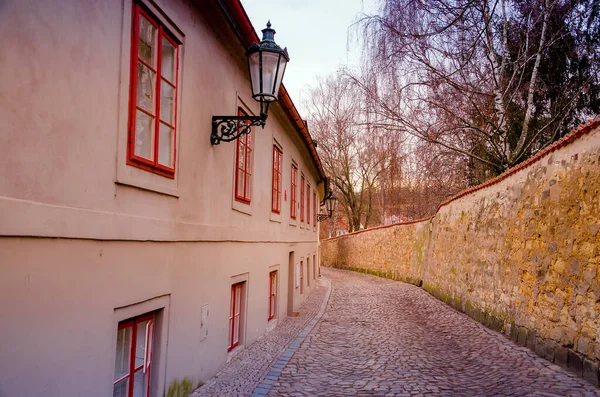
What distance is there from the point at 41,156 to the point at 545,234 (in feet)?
22.5

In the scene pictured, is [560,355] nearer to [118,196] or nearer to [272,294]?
[272,294]

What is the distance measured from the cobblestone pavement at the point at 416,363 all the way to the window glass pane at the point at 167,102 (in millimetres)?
3197

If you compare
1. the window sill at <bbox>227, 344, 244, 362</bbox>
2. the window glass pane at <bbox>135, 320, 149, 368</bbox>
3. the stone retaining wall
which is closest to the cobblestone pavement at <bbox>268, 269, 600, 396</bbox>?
the stone retaining wall

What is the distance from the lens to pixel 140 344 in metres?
4.33

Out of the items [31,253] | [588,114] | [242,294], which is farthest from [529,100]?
[31,253]

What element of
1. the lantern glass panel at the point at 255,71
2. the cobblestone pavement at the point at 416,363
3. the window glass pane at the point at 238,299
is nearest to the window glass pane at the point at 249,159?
the window glass pane at the point at 238,299

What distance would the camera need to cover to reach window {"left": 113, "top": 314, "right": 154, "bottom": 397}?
155 inches

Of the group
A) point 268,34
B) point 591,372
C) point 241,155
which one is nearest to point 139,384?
point 241,155

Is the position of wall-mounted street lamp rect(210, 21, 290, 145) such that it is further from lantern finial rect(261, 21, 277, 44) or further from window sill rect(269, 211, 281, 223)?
window sill rect(269, 211, 281, 223)

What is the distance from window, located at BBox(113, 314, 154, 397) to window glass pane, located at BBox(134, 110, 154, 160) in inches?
56.8

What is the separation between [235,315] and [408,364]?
2.65m

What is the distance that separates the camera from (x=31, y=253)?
9.00ft

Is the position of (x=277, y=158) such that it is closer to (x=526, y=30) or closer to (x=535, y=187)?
(x=535, y=187)

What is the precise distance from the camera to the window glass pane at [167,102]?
4.68 meters
